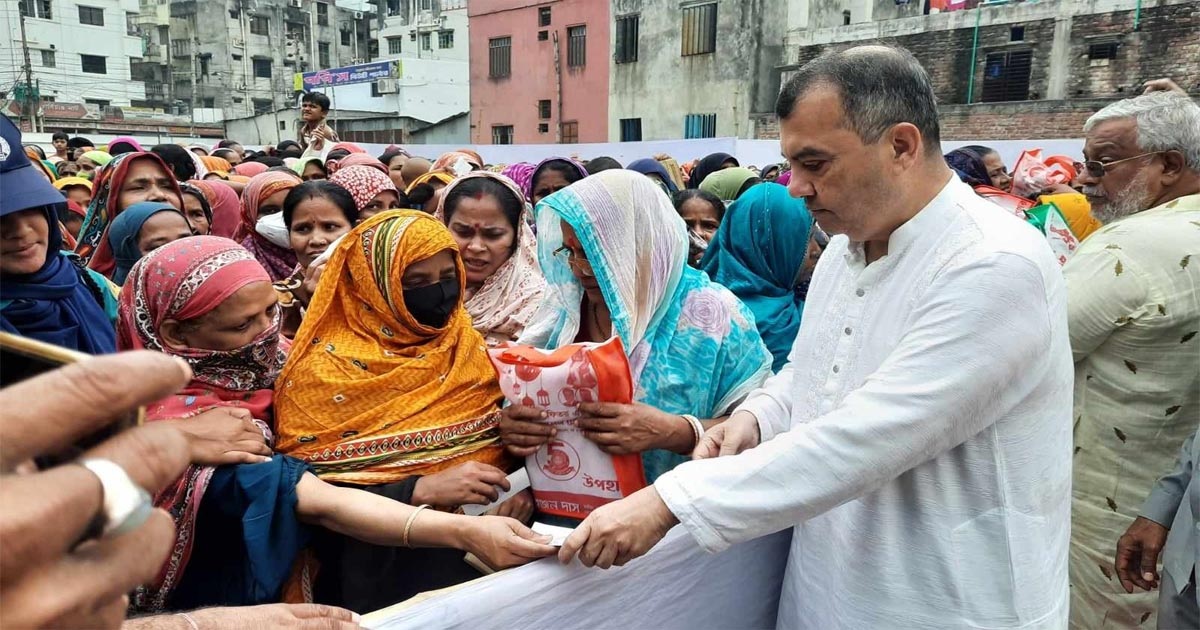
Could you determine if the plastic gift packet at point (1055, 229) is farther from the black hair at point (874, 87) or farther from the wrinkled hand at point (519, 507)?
the wrinkled hand at point (519, 507)

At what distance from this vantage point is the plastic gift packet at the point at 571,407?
6.54 feet

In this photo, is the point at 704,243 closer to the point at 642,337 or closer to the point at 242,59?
the point at 642,337

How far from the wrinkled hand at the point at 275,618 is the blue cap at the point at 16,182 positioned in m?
1.42

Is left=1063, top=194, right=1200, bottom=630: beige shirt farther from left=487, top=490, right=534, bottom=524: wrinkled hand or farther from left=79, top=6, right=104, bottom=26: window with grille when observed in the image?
left=79, top=6, right=104, bottom=26: window with grille

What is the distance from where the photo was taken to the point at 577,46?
2836 centimetres

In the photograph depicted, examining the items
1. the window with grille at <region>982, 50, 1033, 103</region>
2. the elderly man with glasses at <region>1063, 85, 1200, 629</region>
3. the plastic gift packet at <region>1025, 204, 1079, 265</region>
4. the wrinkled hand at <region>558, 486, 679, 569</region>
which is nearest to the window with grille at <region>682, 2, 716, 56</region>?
the window with grille at <region>982, 50, 1033, 103</region>

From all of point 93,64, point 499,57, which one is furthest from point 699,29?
point 93,64

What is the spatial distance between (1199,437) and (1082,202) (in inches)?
116

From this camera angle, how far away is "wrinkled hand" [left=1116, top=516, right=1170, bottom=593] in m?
2.25

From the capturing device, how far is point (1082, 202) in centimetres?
457

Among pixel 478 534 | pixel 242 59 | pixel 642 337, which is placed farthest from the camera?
pixel 242 59

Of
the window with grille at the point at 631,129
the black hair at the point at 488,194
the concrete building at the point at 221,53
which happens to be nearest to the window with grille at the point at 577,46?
the window with grille at the point at 631,129

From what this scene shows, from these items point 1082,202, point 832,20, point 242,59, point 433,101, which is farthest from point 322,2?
point 1082,202

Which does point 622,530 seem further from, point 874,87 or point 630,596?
point 874,87
